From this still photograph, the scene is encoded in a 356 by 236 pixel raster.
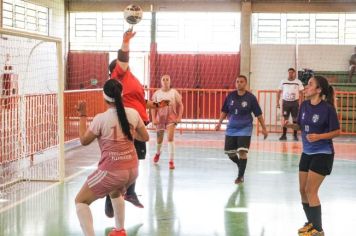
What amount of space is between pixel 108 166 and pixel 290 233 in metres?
2.67

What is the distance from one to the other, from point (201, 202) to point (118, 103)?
3.63 meters

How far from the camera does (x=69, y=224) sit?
7.39 metres

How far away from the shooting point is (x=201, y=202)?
8.88 meters

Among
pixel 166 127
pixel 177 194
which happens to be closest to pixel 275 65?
pixel 166 127

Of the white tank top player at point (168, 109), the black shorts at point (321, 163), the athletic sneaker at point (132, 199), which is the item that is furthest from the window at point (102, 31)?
the black shorts at point (321, 163)

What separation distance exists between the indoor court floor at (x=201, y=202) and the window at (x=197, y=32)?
11663 millimetres

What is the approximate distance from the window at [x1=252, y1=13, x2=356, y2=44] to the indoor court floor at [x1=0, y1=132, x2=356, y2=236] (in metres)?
11.2

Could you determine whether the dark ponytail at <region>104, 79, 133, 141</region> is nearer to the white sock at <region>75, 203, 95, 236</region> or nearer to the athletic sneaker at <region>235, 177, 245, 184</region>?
the white sock at <region>75, 203, 95, 236</region>

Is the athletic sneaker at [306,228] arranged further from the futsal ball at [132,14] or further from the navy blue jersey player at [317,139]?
the futsal ball at [132,14]

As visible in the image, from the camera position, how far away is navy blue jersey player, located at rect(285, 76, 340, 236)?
6.42 m

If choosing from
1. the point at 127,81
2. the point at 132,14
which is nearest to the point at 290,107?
the point at 132,14

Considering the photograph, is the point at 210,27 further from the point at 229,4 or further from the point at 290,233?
the point at 290,233

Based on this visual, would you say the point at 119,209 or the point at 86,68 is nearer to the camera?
the point at 119,209

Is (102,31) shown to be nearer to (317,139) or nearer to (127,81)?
(127,81)
